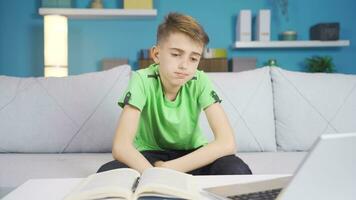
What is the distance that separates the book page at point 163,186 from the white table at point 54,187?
0.05 m

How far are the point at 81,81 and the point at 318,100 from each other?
1.07 meters

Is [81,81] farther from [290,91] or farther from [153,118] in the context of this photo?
[290,91]

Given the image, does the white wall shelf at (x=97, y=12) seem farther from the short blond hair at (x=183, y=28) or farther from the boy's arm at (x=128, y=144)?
the boy's arm at (x=128, y=144)

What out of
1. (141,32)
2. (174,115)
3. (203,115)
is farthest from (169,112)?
(141,32)

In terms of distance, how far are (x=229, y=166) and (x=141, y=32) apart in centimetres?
232

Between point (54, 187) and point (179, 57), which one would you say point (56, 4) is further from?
point (54, 187)

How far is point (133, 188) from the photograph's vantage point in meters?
0.63

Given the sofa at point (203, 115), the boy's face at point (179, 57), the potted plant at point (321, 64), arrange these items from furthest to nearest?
the potted plant at point (321, 64) < the sofa at point (203, 115) < the boy's face at point (179, 57)

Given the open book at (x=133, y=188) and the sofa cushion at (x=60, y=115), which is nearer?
the open book at (x=133, y=188)

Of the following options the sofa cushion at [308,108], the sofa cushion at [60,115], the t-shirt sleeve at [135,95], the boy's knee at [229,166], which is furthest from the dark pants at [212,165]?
the sofa cushion at [308,108]

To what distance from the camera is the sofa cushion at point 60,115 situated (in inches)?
60.7

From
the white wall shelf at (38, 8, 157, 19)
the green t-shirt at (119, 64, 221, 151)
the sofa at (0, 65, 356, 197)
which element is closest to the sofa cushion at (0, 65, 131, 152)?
the sofa at (0, 65, 356, 197)

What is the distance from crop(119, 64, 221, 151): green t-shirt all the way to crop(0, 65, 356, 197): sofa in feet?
0.99

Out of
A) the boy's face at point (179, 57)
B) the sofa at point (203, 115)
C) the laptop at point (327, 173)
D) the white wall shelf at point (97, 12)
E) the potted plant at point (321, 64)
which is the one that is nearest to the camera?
the laptop at point (327, 173)
